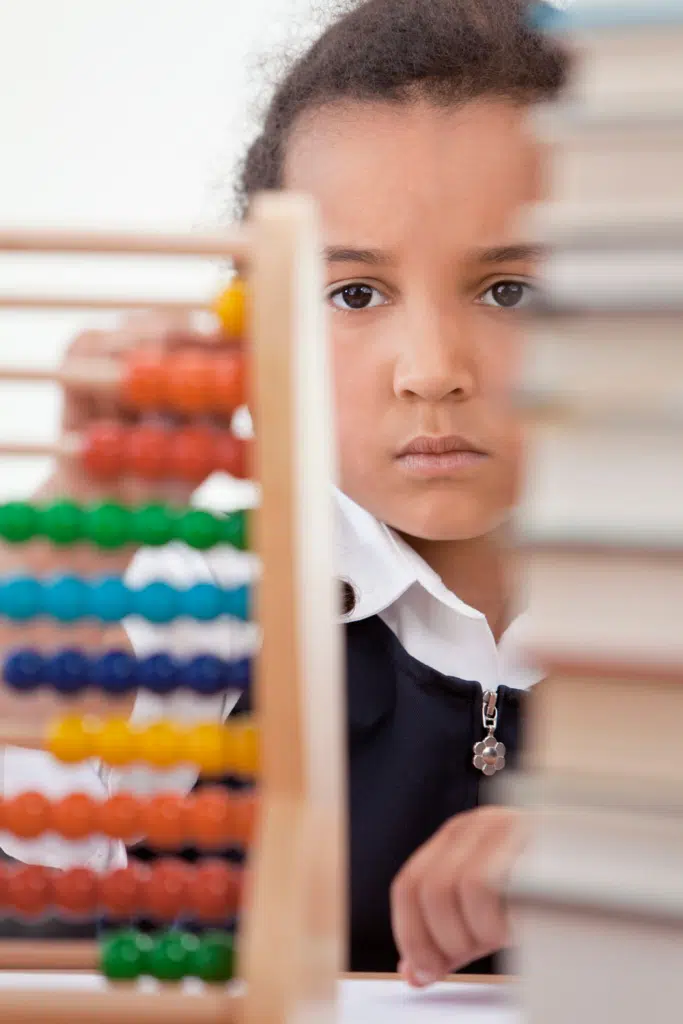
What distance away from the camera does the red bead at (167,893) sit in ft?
1.64

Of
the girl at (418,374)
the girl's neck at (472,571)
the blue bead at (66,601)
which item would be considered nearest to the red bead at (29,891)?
the blue bead at (66,601)

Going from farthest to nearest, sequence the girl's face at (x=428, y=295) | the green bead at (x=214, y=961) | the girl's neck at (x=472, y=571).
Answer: the girl's neck at (x=472, y=571) → the girl's face at (x=428, y=295) → the green bead at (x=214, y=961)

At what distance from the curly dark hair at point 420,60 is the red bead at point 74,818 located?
736 mm

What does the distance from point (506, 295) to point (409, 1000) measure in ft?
1.96

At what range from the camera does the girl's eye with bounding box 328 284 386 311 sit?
1034mm

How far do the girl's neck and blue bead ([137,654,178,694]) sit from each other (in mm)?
698

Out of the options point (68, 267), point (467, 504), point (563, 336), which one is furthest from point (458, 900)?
point (68, 267)

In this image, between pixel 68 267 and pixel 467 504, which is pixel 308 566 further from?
pixel 68 267

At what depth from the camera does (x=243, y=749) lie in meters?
0.49

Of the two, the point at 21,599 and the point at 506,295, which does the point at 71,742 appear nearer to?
the point at 21,599

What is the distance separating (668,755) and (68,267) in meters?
1.81

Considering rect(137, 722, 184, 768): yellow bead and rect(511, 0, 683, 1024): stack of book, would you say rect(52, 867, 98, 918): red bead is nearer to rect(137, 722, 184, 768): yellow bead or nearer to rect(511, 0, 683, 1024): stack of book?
rect(137, 722, 184, 768): yellow bead

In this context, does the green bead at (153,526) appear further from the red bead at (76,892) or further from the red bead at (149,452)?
the red bead at (76,892)

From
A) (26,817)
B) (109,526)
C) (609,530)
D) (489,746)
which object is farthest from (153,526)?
(489,746)
